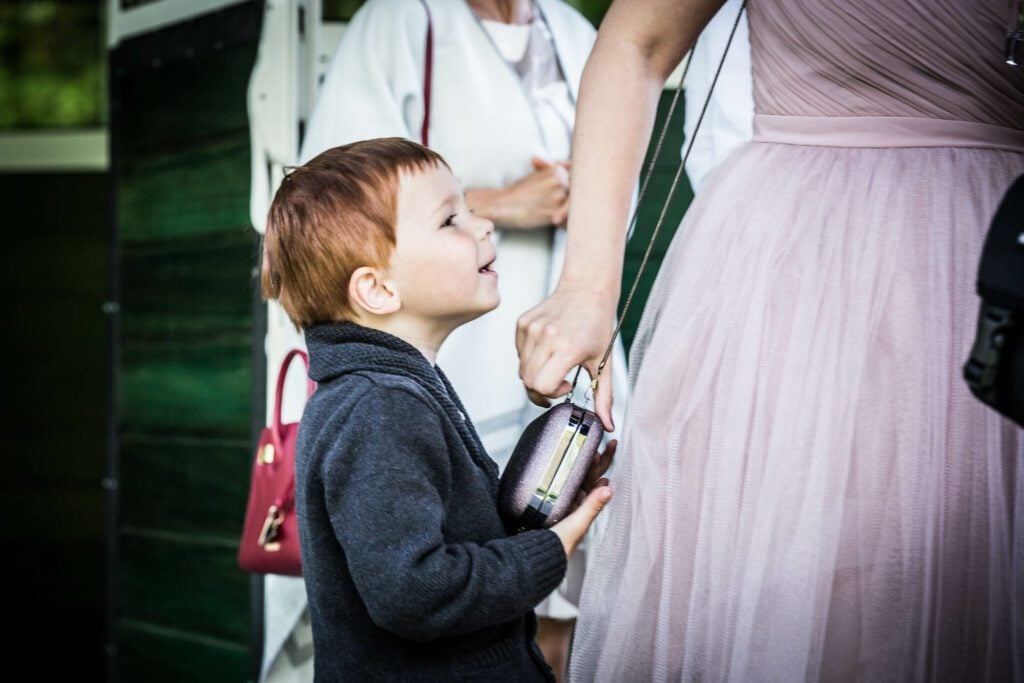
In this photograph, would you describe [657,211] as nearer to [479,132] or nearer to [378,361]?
[479,132]

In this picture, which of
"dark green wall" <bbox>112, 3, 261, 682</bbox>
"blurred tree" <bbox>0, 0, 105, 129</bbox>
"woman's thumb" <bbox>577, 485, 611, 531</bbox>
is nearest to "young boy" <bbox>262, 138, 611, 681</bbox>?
"woman's thumb" <bbox>577, 485, 611, 531</bbox>

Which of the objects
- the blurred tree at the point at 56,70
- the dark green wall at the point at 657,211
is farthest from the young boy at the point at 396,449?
the blurred tree at the point at 56,70

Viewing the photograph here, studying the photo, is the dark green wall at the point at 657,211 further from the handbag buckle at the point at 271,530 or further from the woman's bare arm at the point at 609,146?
the woman's bare arm at the point at 609,146

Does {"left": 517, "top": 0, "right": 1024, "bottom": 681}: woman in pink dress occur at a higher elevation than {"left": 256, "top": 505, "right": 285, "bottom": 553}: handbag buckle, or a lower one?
higher

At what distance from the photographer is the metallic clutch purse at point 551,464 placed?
3.97 ft

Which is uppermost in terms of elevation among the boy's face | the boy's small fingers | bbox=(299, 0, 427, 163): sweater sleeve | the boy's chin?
bbox=(299, 0, 427, 163): sweater sleeve

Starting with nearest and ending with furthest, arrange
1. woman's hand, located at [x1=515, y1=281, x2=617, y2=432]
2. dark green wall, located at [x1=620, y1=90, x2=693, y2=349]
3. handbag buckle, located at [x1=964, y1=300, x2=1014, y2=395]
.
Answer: handbag buckle, located at [x1=964, y1=300, x2=1014, y2=395]
woman's hand, located at [x1=515, y1=281, x2=617, y2=432]
dark green wall, located at [x1=620, y1=90, x2=693, y2=349]

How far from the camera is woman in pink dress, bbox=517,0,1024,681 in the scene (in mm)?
1046

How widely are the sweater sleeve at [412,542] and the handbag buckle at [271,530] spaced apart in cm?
63

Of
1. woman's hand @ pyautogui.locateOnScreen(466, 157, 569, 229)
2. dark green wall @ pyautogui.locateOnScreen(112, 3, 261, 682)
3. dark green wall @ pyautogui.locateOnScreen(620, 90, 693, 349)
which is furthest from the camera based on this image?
dark green wall @ pyautogui.locateOnScreen(112, 3, 261, 682)

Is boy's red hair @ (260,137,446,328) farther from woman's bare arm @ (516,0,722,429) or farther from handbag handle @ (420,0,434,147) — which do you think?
handbag handle @ (420,0,434,147)

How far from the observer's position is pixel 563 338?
1.21 m

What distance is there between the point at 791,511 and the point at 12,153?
3900mm

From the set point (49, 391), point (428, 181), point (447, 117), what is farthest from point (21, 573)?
point (428, 181)
